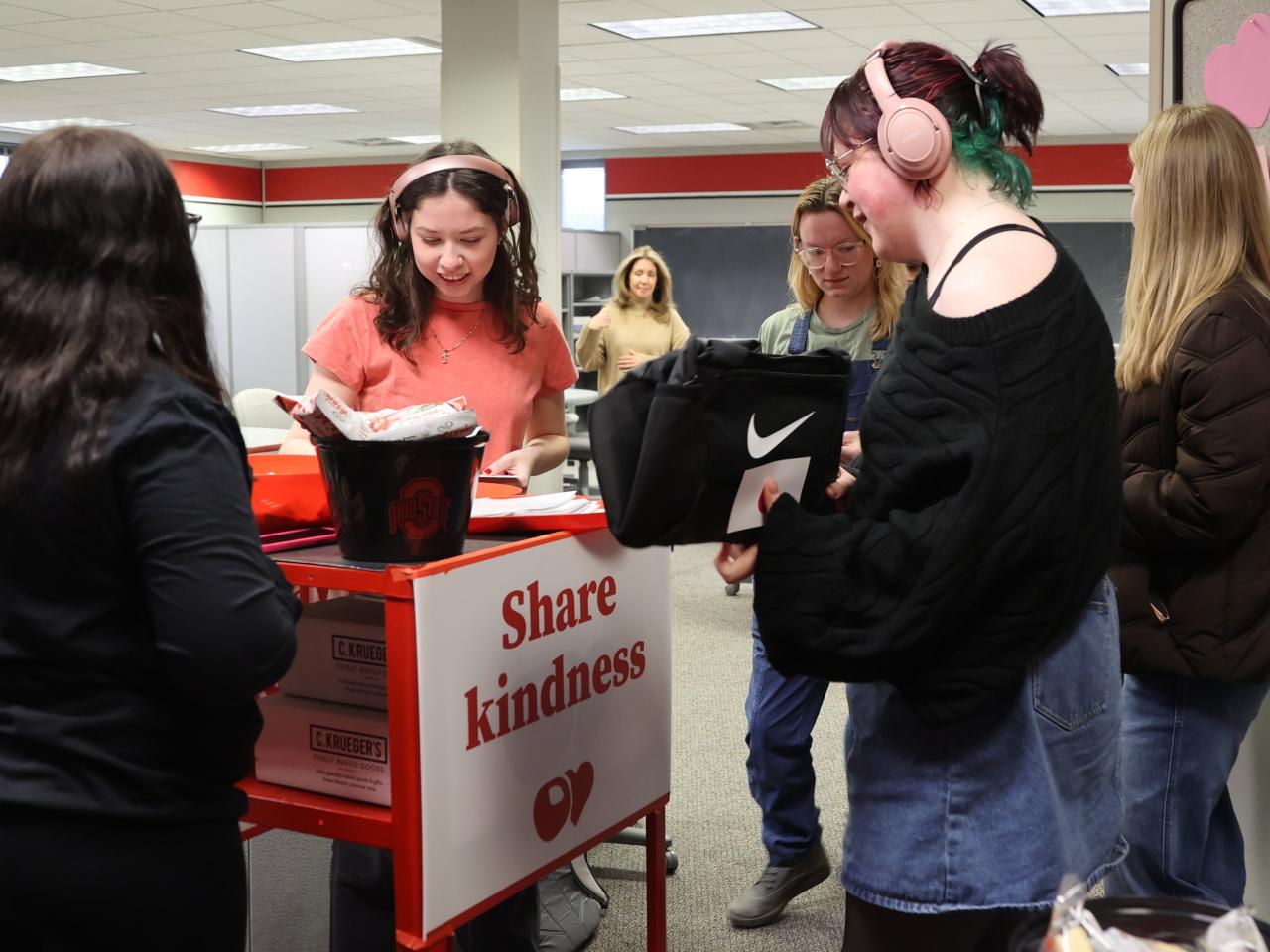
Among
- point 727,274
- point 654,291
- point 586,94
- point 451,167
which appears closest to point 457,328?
point 451,167

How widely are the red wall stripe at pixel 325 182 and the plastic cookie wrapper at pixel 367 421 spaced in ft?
44.5

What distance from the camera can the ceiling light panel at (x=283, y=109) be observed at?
35.2ft

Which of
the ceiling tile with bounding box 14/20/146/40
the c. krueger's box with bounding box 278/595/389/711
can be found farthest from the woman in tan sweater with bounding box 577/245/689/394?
the c. krueger's box with bounding box 278/595/389/711

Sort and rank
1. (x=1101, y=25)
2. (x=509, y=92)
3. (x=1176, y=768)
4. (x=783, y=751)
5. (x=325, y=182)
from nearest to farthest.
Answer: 1. (x=1176, y=768)
2. (x=783, y=751)
3. (x=509, y=92)
4. (x=1101, y=25)
5. (x=325, y=182)

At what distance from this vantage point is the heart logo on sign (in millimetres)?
A: 1558

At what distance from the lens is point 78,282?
3.68ft

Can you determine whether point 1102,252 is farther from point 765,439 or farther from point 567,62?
point 765,439

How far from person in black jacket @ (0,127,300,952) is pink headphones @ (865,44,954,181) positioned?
65 centimetres

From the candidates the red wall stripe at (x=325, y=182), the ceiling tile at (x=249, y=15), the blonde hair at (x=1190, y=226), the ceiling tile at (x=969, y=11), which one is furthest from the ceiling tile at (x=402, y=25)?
the red wall stripe at (x=325, y=182)

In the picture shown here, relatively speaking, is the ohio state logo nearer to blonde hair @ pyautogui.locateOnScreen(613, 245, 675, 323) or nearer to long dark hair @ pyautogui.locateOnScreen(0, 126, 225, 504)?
long dark hair @ pyautogui.locateOnScreen(0, 126, 225, 504)

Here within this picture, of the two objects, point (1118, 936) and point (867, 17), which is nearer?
point (1118, 936)

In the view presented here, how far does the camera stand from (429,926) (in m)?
1.37

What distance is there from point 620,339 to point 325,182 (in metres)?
9.37

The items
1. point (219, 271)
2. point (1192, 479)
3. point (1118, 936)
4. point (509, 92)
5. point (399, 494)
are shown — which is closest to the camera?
point (1118, 936)
